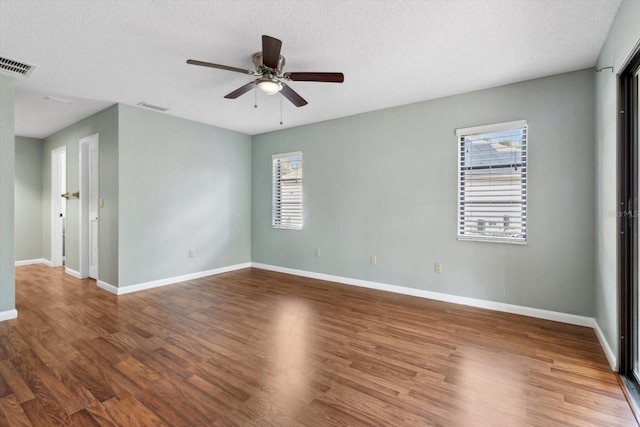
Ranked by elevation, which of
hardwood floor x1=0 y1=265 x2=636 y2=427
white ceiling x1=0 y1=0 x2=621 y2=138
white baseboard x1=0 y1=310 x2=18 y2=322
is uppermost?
white ceiling x1=0 y1=0 x2=621 y2=138

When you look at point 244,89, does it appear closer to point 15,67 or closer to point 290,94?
point 290,94

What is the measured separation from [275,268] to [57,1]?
4538mm

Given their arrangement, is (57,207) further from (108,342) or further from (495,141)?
(495,141)

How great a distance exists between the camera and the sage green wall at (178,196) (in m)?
4.35

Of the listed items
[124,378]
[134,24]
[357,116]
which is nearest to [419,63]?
[357,116]

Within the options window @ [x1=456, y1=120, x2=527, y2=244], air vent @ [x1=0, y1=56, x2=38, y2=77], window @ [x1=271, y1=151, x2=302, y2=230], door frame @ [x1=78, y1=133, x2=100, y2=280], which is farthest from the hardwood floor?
air vent @ [x1=0, y1=56, x2=38, y2=77]

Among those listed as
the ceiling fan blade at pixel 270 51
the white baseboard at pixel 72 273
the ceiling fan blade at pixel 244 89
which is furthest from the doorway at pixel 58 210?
the ceiling fan blade at pixel 270 51

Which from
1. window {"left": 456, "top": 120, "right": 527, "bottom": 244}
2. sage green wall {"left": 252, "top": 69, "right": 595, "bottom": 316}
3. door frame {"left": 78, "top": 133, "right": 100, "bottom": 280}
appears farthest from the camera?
door frame {"left": 78, "top": 133, "right": 100, "bottom": 280}

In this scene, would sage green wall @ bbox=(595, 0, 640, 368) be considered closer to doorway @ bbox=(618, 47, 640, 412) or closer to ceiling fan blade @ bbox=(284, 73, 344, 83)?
doorway @ bbox=(618, 47, 640, 412)

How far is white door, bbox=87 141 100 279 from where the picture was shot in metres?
4.88

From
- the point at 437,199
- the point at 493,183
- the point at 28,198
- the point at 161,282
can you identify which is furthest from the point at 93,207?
the point at 493,183

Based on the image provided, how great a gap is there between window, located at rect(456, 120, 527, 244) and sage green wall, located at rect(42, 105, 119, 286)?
471cm

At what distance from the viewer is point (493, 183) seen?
140 inches

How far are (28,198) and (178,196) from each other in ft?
12.9
